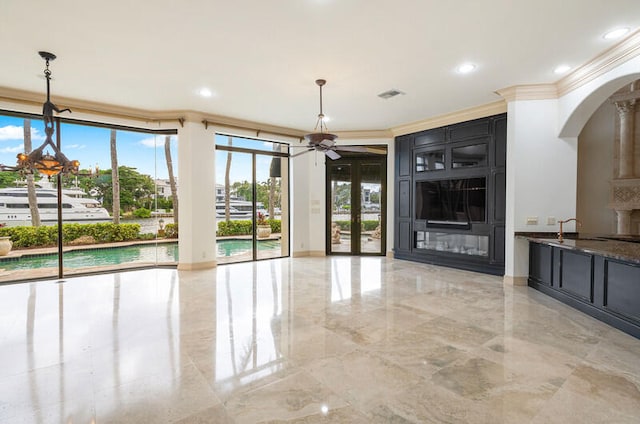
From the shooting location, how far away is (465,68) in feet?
14.3

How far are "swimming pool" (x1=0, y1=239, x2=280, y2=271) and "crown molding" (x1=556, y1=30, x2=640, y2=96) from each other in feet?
22.2

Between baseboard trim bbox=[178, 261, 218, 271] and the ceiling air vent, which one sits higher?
the ceiling air vent

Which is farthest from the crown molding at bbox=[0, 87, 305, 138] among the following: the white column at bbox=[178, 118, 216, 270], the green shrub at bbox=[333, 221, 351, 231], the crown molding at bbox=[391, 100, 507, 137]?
the crown molding at bbox=[391, 100, 507, 137]

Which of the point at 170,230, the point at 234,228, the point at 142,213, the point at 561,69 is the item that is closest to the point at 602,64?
the point at 561,69

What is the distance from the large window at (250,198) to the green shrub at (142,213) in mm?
1691

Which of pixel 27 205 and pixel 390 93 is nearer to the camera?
pixel 390 93

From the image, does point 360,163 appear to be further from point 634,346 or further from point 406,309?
point 634,346

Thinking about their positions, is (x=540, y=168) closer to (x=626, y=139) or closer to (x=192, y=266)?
(x=626, y=139)

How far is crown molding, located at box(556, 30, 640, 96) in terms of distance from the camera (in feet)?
11.8

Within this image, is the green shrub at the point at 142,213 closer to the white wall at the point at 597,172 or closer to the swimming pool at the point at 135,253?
the swimming pool at the point at 135,253

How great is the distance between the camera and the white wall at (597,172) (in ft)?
22.2

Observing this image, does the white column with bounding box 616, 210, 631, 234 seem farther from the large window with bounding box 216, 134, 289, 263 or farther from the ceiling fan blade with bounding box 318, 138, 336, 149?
the large window with bounding box 216, 134, 289, 263

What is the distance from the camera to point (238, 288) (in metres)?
5.07

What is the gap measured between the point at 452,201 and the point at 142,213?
7.19 metres
